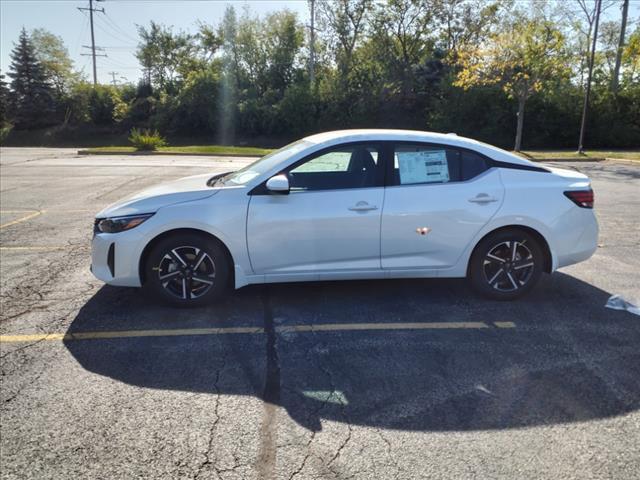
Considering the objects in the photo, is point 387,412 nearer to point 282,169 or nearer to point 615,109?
point 282,169

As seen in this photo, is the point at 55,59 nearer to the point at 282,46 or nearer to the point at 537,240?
the point at 282,46

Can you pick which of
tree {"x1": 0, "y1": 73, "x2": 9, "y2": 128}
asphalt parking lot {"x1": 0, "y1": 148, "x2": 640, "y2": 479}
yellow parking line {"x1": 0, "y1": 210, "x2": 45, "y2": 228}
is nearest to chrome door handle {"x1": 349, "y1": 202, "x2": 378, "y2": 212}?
asphalt parking lot {"x1": 0, "y1": 148, "x2": 640, "y2": 479}

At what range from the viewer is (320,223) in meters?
4.39

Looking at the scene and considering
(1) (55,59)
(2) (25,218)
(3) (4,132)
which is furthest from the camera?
(1) (55,59)

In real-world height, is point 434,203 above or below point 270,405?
above

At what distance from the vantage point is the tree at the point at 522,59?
21.0 metres

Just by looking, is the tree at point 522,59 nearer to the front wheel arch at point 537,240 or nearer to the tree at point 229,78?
the front wheel arch at point 537,240

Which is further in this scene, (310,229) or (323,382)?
(310,229)

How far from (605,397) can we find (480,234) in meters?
1.78

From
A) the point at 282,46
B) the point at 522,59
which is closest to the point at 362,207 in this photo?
the point at 522,59

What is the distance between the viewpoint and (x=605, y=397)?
10.4ft

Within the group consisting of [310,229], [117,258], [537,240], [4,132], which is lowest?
[117,258]

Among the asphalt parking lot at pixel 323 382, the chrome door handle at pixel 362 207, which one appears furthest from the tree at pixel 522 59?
the chrome door handle at pixel 362 207

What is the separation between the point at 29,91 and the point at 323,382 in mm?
59564
